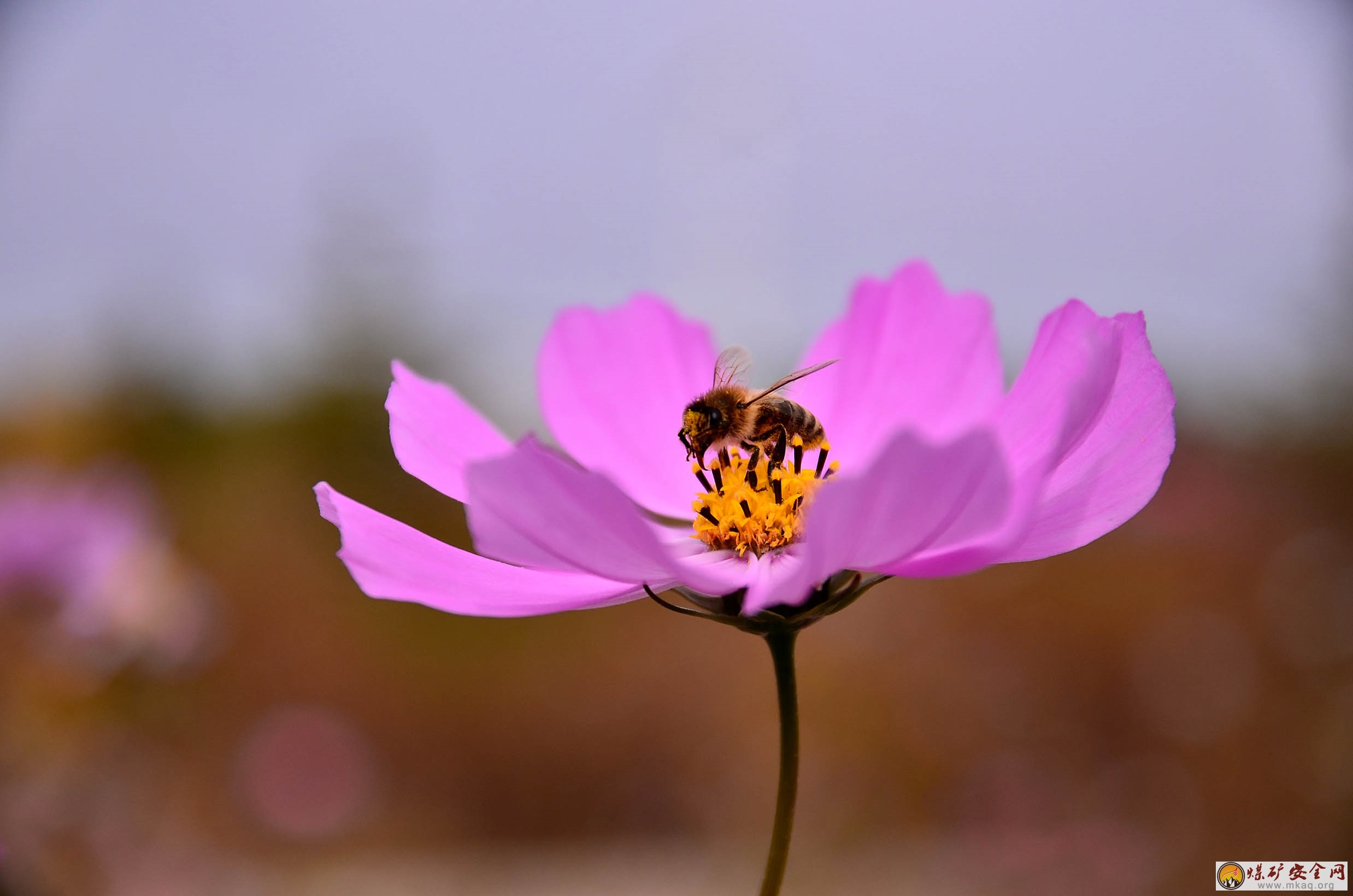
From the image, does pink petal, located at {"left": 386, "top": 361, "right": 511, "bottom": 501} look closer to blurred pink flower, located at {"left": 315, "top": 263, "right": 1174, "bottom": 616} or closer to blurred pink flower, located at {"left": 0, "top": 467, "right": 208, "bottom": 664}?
blurred pink flower, located at {"left": 315, "top": 263, "right": 1174, "bottom": 616}

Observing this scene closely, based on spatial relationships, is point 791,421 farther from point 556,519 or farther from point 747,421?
point 556,519

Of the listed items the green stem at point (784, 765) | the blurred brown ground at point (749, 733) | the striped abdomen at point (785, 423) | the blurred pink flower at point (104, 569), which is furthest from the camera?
the blurred brown ground at point (749, 733)

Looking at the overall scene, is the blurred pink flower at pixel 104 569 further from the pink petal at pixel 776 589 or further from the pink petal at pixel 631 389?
the pink petal at pixel 776 589

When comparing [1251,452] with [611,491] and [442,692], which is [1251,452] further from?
[611,491]

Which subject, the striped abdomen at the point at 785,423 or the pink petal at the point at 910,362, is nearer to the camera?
the pink petal at the point at 910,362

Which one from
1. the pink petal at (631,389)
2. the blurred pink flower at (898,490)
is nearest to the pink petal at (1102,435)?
the blurred pink flower at (898,490)

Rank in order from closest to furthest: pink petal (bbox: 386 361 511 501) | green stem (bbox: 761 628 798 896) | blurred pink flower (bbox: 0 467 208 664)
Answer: green stem (bbox: 761 628 798 896)
pink petal (bbox: 386 361 511 501)
blurred pink flower (bbox: 0 467 208 664)

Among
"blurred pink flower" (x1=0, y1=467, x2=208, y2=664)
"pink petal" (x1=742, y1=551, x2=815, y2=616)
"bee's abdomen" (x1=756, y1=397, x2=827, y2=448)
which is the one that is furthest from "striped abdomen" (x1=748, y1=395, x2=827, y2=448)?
"blurred pink flower" (x1=0, y1=467, x2=208, y2=664)
